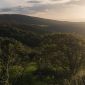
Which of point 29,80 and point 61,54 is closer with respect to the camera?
point 61,54

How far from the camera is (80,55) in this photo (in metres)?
63.2

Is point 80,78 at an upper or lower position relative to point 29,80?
upper

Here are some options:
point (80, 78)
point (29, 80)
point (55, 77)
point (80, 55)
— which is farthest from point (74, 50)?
point (80, 78)

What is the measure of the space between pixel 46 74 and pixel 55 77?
151 inches

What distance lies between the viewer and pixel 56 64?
67938mm

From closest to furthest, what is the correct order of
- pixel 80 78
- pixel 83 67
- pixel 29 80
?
pixel 80 78 → pixel 83 67 → pixel 29 80

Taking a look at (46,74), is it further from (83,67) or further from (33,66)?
(83,67)

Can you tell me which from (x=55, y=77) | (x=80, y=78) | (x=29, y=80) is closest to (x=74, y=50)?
(x=55, y=77)

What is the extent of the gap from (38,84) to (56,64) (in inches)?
263

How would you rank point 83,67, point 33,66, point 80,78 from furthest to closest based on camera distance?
point 33,66, point 83,67, point 80,78

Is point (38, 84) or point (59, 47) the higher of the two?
point (59, 47)

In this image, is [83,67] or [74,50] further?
[74,50]

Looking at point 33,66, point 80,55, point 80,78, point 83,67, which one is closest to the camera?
point 80,78

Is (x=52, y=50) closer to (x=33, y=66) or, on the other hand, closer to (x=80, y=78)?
(x=33, y=66)
